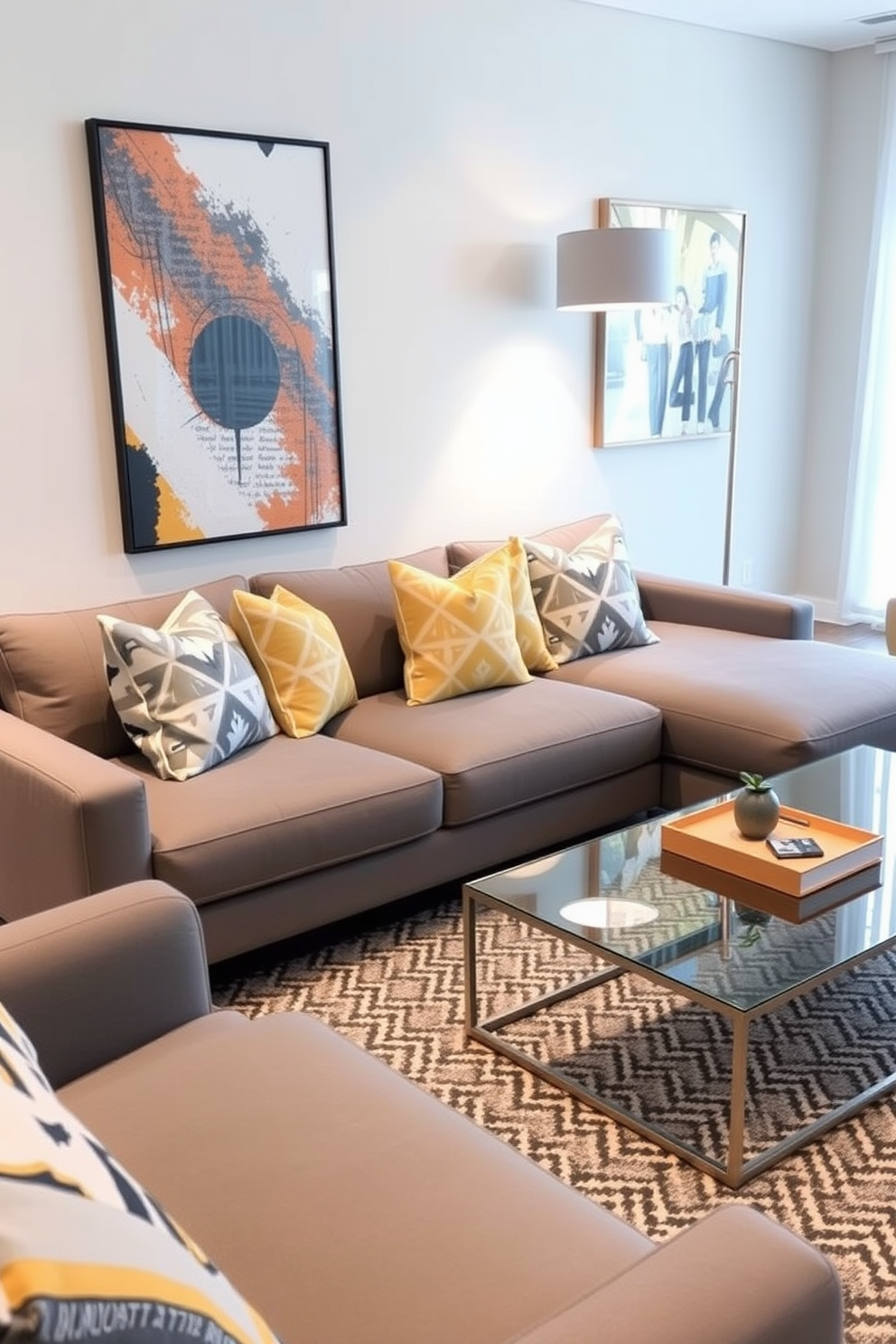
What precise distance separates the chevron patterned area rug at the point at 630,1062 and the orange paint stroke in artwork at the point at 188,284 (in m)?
1.46

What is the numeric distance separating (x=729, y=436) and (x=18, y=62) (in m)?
3.09

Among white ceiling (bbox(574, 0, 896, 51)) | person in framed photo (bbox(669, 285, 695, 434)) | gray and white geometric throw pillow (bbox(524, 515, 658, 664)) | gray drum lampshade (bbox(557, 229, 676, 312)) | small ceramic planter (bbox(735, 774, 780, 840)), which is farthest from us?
person in framed photo (bbox(669, 285, 695, 434))

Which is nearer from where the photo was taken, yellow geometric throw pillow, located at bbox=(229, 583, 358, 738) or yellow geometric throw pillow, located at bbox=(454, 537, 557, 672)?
yellow geometric throw pillow, located at bbox=(229, 583, 358, 738)

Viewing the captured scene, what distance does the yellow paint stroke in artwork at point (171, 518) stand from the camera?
11.1ft

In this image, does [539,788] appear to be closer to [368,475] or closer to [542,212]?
[368,475]

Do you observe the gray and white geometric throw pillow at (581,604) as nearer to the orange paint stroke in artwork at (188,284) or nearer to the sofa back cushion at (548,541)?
the sofa back cushion at (548,541)

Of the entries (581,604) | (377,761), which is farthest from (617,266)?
(377,761)

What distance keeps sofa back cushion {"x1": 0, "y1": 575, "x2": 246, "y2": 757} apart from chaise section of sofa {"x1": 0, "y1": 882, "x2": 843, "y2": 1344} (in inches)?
47.1

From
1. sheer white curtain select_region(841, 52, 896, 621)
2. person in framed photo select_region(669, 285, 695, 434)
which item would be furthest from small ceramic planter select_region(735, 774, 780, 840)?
sheer white curtain select_region(841, 52, 896, 621)

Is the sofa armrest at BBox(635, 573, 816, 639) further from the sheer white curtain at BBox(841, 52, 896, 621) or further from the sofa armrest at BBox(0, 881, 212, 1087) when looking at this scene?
the sofa armrest at BBox(0, 881, 212, 1087)

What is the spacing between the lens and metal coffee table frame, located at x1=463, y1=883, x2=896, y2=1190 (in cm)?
196

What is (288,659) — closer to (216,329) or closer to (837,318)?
(216,329)

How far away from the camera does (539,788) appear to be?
3062 millimetres

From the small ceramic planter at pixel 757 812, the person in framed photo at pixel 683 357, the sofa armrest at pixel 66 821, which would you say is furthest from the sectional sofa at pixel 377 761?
the person in framed photo at pixel 683 357
